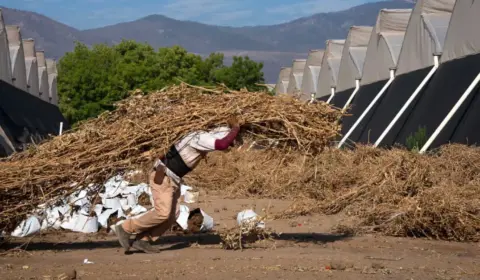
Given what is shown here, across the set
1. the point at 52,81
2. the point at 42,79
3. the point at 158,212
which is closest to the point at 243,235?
the point at 158,212

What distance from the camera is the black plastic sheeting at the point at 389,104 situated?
A: 2428cm

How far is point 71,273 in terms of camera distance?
7.73 m

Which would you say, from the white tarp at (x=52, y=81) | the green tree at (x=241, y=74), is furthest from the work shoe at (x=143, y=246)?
the white tarp at (x=52, y=81)

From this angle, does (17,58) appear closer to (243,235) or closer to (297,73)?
(297,73)

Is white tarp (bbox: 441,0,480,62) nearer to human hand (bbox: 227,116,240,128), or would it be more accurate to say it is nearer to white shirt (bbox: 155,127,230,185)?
human hand (bbox: 227,116,240,128)

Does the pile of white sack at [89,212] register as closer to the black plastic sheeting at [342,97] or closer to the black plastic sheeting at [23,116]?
the black plastic sheeting at [23,116]

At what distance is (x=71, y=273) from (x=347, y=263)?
2.61 m

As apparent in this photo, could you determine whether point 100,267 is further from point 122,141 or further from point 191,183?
point 191,183

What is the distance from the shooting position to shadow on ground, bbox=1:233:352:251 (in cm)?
1005

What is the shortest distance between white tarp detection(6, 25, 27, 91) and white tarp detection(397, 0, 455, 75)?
19967mm

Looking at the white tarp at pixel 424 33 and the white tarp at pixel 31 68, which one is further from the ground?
the white tarp at pixel 424 33

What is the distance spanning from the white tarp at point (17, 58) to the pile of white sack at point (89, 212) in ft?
90.4

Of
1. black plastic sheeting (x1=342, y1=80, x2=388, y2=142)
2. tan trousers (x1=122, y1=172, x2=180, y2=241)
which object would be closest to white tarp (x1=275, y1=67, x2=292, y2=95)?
black plastic sheeting (x1=342, y1=80, x2=388, y2=142)

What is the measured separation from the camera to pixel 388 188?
11680 mm
